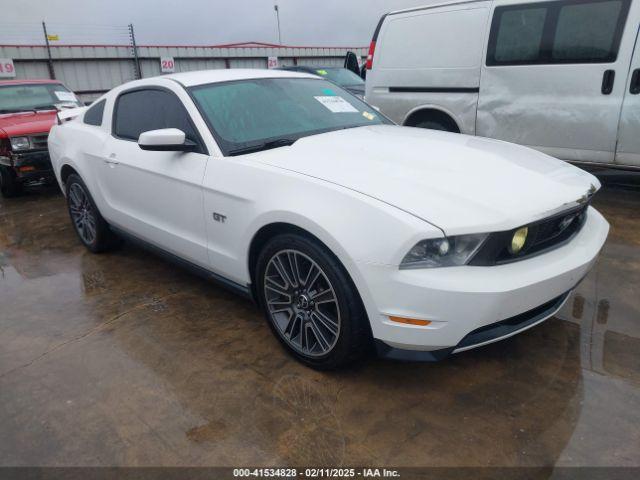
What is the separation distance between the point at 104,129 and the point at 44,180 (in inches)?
130

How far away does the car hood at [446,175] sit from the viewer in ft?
6.75

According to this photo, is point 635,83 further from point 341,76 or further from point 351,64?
point 351,64

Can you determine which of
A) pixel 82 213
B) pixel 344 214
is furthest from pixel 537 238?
pixel 82 213

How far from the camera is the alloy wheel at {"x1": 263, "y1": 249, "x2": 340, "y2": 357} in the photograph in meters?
2.34

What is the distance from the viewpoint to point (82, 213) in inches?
172

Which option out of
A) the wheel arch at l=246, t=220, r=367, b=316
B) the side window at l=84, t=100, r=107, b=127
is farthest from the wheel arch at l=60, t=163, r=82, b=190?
the wheel arch at l=246, t=220, r=367, b=316

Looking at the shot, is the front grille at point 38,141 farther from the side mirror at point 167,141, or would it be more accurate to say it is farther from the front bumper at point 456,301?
the front bumper at point 456,301

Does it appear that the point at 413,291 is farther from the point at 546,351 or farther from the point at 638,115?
the point at 638,115

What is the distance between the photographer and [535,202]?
2.18 metres

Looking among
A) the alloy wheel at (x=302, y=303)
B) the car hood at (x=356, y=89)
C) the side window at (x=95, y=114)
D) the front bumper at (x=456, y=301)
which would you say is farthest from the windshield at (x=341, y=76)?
the front bumper at (x=456, y=301)

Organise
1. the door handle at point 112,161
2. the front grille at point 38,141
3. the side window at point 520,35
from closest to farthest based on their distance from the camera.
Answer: the door handle at point 112,161 < the side window at point 520,35 < the front grille at point 38,141

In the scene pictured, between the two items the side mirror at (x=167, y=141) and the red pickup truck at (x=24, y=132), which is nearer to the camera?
the side mirror at (x=167, y=141)

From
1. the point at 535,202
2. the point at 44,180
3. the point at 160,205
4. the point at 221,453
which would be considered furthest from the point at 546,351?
the point at 44,180

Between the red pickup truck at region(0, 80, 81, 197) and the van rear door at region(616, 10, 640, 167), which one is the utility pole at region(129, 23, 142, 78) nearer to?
the red pickup truck at region(0, 80, 81, 197)
